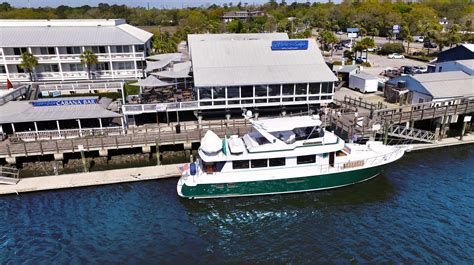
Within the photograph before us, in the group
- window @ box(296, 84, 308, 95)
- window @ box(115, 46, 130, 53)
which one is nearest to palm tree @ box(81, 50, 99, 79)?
window @ box(115, 46, 130, 53)

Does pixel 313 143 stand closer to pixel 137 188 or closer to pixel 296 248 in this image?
pixel 296 248

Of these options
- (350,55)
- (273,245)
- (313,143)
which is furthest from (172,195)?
(350,55)

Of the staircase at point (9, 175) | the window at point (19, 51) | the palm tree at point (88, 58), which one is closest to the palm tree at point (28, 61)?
the window at point (19, 51)

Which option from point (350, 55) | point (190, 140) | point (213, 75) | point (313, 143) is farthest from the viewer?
point (350, 55)

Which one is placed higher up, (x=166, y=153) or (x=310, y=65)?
(x=310, y=65)

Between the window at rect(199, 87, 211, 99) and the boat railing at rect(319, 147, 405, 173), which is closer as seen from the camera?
the boat railing at rect(319, 147, 405, 173)

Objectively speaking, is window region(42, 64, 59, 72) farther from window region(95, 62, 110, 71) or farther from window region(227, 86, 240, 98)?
window region(227, 86, 240, 98)
